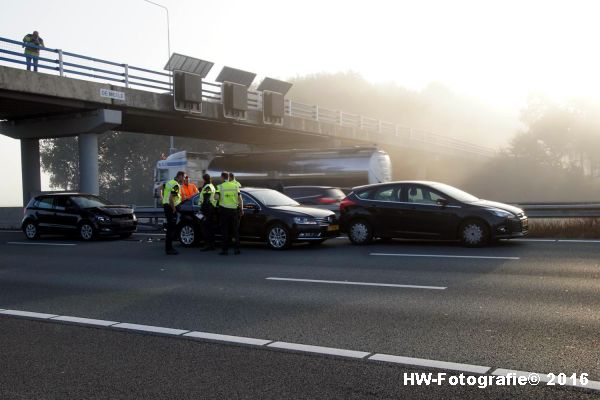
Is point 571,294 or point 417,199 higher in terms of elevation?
point 417,199

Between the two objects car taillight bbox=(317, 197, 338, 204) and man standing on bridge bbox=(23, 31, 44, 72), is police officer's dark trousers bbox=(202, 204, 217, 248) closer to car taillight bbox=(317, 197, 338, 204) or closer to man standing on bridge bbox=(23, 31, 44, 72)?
car taillight bbox=(317, 197, 338, 204)

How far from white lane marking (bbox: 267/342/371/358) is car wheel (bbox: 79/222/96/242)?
1415 cm

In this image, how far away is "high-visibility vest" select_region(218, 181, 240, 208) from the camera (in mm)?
13664

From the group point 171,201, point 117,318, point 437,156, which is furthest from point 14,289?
point 437,156

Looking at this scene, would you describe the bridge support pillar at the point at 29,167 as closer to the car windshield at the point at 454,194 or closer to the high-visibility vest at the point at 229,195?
the high-visibility vest at the point at 229,195

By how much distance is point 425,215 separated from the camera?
1409 cm

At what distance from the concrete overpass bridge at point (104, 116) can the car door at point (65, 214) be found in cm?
368

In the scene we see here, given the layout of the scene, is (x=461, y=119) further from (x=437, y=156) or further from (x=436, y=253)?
(x=436, y=253)

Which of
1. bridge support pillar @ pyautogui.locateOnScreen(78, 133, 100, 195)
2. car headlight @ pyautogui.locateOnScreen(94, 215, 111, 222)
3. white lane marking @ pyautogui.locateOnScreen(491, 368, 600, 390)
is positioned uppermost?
bridge support pillar @ pyautogui.locateOnScreen(78, 133, 100, 195)

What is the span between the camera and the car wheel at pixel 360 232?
1483 cm

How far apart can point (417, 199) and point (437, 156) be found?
41.1 m

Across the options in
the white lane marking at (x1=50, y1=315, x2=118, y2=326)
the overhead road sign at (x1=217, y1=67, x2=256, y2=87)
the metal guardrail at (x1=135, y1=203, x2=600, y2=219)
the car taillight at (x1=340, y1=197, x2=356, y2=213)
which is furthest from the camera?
the overhead road sign at (x1=217, y1=67, x2=256, y2=87)

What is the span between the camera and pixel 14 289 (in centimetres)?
969

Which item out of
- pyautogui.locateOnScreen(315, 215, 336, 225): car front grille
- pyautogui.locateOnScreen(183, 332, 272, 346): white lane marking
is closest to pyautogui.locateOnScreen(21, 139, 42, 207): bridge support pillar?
pyautogui.locateOnScreen(315, 215, 336, 225): car front grille
